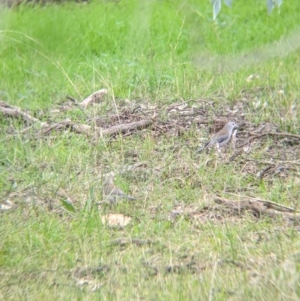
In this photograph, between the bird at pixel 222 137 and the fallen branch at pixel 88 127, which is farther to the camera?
the fallen branch at pixel 88 127

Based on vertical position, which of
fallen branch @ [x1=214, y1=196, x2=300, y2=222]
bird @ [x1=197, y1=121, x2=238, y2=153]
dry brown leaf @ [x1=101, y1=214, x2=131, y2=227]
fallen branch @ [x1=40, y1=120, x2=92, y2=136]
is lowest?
fallen branch @ [x1=40, y1=120, x2=92, y2=136]

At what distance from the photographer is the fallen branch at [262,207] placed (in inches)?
175

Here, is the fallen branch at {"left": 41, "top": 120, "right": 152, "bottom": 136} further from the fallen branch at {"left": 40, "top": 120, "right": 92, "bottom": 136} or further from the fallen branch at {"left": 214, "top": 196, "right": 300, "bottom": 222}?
the fallen branch at {"left": 214, "top": 196, "right": 300, "bottom": 222}

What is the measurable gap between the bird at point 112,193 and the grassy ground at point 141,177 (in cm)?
6

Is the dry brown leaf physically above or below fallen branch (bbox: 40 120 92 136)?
above

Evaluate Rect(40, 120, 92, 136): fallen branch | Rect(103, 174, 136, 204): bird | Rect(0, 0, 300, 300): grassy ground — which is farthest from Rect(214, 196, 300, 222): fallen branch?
Rect(40, 120, 92, 136): fallen branch

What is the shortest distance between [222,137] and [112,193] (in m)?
1.25

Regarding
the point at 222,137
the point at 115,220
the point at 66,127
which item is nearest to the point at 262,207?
the point at 115,220

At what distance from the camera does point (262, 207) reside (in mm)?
4551

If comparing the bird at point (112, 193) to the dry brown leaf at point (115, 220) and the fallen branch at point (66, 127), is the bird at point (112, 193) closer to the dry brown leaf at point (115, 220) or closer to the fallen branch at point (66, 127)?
the dry brown leaf at point (115, 220)

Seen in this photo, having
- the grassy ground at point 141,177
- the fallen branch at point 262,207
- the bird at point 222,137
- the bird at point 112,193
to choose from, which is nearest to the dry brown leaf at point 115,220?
the grassy ground at point 141,177

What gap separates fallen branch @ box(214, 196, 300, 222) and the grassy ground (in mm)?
68

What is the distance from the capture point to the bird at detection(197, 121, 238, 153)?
5600mm

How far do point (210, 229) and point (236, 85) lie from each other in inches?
117
